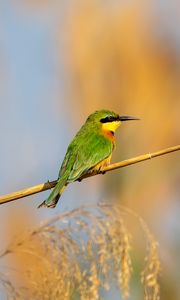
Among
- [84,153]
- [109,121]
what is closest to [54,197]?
[84,153]

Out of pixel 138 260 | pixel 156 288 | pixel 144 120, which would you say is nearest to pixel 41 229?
pixel 156 288

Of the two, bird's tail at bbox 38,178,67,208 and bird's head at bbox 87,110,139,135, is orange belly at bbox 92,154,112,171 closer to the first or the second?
bird's head at bbox 87,110,139,135

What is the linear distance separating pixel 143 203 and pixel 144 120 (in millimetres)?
799

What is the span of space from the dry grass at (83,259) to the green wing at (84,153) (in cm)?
116

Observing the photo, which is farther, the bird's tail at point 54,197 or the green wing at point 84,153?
the green wing at point 84,153

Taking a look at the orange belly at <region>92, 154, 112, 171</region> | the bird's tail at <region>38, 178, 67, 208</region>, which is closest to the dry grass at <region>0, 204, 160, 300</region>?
the bird's tail at <region>38, 178, 67, 208</region>

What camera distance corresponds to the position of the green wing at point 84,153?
11.6 ft

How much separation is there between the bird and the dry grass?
3.06ft

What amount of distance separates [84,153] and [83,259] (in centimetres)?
165

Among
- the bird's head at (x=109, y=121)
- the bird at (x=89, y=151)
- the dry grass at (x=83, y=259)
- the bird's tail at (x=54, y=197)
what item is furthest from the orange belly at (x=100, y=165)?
the dry grass at (x=83, y=259)

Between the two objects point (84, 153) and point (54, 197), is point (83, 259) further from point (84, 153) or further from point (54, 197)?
point (84, 153)

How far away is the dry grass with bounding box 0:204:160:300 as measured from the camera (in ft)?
6.66

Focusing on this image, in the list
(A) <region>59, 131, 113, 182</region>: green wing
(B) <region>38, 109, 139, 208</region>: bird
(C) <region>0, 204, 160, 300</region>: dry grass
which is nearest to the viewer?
(C) <region>0, 204, 160, 300</region>: dry grass

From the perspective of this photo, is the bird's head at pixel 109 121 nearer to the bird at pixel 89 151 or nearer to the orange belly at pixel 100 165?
the bird at pixel 89 151
